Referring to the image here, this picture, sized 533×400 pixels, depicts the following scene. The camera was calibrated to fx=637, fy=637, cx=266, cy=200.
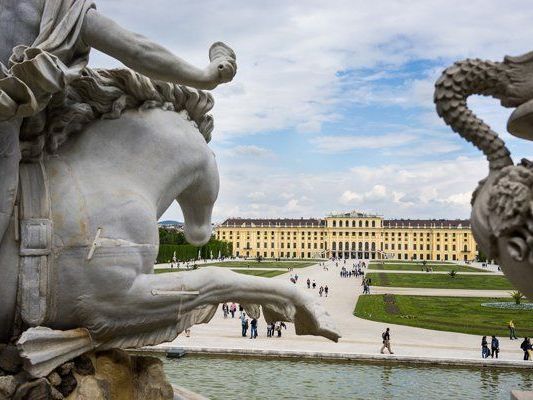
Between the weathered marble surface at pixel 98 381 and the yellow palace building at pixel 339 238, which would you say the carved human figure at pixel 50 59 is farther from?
the yellow palace building at pixel 339 238

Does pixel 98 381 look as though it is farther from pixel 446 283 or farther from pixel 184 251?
pixel 184 251

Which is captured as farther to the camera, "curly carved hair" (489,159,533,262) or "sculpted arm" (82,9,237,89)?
"sculpted arm" (82,9,237,89)

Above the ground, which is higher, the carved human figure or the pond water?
the carved human figure

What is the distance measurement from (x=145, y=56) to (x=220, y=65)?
0.41m

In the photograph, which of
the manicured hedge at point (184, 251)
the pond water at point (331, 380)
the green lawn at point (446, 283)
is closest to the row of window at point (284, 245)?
the manicured hedge at point (184, 251)

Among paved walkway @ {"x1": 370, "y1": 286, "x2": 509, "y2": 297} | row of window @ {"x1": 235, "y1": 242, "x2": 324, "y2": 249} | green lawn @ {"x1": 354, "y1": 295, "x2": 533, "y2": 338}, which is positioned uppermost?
row of window @ {"x1": 235, "y1": 242, "x2": 324, "y2": 249}

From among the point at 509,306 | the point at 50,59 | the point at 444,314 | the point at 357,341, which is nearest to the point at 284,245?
the point at 509,306

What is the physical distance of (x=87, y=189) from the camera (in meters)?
3.42

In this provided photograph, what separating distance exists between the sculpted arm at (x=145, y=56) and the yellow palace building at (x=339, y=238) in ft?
432

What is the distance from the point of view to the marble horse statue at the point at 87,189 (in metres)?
3.21

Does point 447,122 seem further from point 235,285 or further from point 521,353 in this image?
point 521,353

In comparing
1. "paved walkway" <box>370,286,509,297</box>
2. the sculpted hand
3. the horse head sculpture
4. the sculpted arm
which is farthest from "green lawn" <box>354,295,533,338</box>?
the sculpted arm

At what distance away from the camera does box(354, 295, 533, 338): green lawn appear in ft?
69.1

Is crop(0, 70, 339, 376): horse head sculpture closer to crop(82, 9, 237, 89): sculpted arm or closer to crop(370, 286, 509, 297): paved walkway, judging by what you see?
crop(82, 9, 237, 89): sculpted arm
